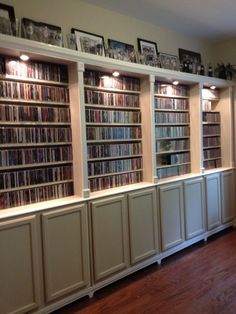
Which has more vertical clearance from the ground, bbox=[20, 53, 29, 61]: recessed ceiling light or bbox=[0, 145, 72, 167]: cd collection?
bbox=[20, 53, 29, 61]: recessed ceiling light

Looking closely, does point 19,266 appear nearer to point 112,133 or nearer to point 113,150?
point 113,150

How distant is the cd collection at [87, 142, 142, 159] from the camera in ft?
10.3

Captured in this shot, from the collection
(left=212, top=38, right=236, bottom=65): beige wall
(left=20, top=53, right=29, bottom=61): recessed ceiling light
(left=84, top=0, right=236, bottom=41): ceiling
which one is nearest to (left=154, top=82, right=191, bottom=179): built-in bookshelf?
(left=84, top=0, right=236, bottom=41): ceiling

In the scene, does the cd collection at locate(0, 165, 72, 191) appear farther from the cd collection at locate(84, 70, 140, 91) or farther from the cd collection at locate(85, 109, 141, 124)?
the cd collection at locate(84, 70, 140, 91)

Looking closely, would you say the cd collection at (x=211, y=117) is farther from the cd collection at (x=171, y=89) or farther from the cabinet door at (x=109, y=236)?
the cabinet door at (x=109, y=236)

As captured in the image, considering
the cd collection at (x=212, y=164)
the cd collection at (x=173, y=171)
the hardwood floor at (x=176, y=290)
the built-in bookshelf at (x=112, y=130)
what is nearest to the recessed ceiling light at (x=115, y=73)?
the built-in bookshelf at (x=112, y=130)

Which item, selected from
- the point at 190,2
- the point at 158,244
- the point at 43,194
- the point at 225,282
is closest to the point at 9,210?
the point at 43,194

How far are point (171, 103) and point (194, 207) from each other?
4.45 ft

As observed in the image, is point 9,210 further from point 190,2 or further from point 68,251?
point 190,2

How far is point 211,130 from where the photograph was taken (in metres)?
4.53

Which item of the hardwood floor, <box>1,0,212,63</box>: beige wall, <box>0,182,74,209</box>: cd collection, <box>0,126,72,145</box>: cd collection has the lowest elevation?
the hardwood floor

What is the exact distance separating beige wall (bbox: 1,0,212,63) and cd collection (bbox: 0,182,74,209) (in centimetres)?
150

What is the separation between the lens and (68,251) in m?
2.66

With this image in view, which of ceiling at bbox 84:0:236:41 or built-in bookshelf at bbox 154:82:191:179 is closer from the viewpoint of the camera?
ceiling at bbox 84:0:236:41
